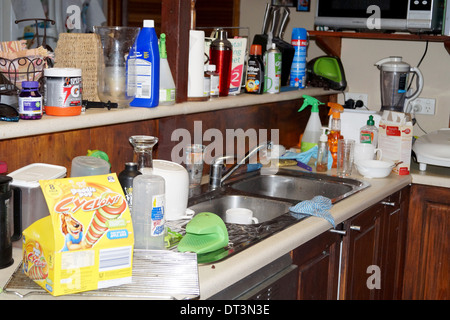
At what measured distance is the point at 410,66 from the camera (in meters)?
3.08

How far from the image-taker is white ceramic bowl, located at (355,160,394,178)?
2.52 m

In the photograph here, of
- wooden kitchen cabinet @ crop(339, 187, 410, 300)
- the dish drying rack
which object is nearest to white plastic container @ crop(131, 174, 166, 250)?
the dish drying rack

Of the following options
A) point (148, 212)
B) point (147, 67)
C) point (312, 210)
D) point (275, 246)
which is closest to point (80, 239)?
point (148, 212)

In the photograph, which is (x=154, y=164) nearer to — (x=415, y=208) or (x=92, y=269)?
(x=92, y=269)

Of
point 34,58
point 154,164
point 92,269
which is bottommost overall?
point 92,269

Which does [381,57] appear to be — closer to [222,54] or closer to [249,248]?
[222,54]

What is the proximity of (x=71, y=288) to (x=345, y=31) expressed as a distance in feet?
7.36

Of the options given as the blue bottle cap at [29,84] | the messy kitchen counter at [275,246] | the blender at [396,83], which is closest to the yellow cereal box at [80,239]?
the messy kitchen counter at [275,246]

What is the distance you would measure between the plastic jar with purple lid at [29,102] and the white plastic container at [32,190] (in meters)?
0.14

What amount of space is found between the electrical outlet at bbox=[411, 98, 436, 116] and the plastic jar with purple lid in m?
2.18

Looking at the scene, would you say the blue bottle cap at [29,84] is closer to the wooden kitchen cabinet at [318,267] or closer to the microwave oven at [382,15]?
the wooden kitchen cabinet at [318,267]

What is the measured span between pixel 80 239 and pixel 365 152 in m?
1.63
